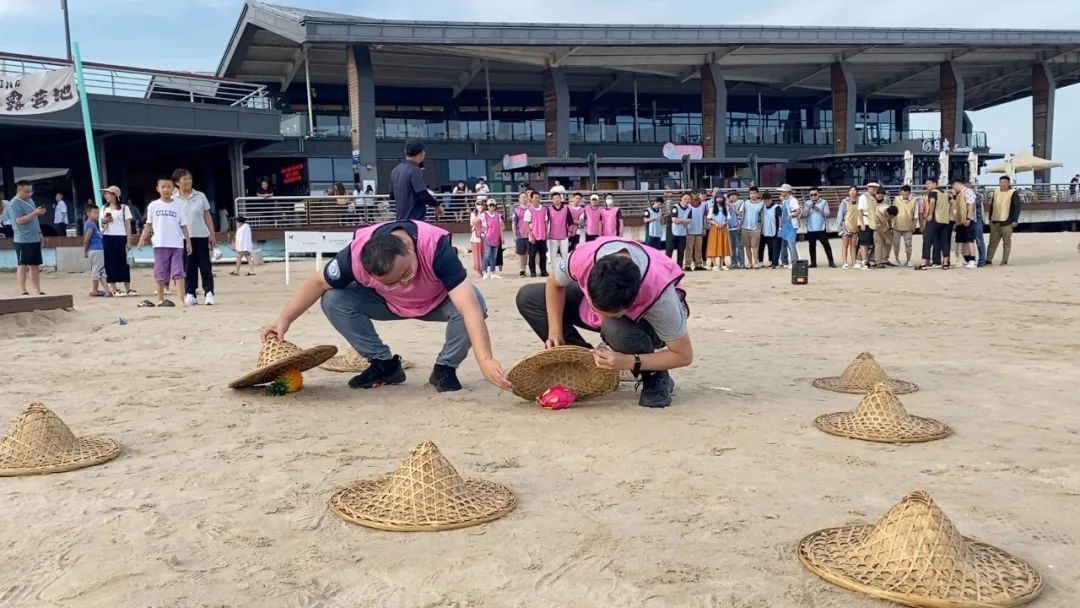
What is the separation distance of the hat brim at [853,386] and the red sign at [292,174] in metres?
29.7

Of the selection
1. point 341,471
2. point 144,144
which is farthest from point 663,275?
point 144,144

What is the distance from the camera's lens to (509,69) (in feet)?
117

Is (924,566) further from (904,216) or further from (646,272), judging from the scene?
(904,216)

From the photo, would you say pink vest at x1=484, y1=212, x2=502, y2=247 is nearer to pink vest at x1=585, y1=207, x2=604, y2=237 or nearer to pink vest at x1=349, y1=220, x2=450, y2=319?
pink vest at x1=585, y1=207, x2=604, y2=237

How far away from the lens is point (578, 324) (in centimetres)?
490

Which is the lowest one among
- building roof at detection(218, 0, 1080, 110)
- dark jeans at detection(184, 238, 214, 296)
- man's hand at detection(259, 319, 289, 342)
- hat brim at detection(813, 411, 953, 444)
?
hat brim at detection(813, 411, 953, 444)

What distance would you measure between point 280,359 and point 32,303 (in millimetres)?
5180

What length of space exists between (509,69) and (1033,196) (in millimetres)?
23180

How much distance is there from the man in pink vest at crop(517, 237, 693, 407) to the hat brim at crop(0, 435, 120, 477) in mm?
2216

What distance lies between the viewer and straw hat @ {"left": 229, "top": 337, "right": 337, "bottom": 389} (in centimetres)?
460

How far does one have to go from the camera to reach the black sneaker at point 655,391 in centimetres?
454

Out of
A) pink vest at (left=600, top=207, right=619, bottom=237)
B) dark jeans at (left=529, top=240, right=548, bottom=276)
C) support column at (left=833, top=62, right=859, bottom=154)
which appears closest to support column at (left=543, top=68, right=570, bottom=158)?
support column at (left=833, top=62, right=859, bottom=154)

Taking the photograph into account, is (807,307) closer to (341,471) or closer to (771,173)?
(341,471)

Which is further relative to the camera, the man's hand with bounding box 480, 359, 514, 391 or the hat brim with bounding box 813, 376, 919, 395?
the hat brim with bounding box 813, 376, 919, 395
